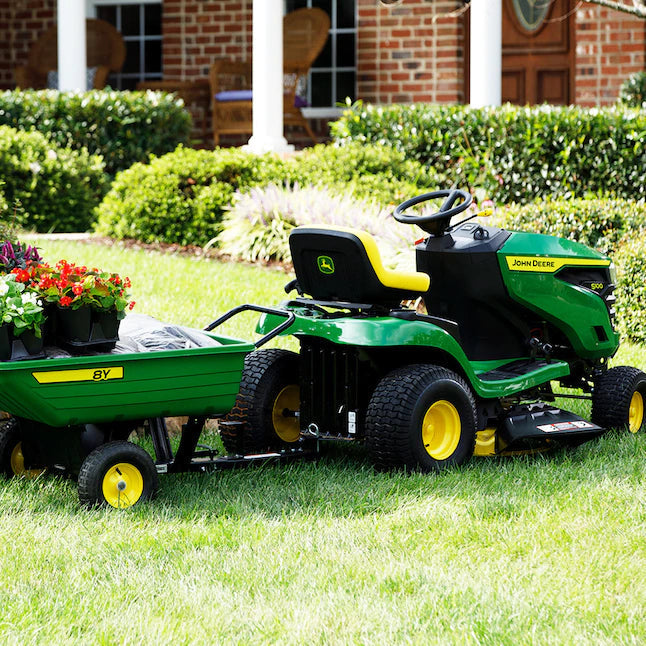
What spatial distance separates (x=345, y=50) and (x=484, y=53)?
4174 millimetres

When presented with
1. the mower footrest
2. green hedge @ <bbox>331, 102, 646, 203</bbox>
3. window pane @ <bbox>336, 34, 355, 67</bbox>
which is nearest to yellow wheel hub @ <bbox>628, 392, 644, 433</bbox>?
the mower footrest

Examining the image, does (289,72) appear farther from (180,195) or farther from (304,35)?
(180,195)

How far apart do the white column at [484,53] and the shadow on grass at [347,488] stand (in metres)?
7.90

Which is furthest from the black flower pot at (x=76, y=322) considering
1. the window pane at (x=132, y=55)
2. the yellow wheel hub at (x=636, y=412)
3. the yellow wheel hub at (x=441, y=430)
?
the window pane at (x=132, y=55)

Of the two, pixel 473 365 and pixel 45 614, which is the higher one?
pixel 473 365

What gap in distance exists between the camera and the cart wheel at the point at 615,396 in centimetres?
558

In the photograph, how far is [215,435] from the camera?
19.2 feet

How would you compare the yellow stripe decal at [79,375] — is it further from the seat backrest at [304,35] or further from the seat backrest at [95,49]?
the seat backrest at [95,49]

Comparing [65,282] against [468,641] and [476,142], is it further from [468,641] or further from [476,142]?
[476,142]

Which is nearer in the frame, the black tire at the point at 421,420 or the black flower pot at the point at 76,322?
the black flower pot at the point at 76,322

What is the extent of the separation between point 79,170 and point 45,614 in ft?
31.8

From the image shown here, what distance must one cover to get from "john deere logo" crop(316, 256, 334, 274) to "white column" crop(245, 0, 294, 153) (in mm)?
8262

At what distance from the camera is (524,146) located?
11.4 m

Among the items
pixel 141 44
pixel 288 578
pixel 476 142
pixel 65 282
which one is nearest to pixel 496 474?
pixel 288 578
